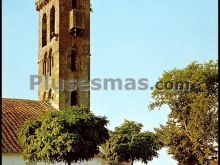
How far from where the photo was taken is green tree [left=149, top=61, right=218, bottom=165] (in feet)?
127

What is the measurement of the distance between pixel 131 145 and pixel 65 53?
9.76 meters

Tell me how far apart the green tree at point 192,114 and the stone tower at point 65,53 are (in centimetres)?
652

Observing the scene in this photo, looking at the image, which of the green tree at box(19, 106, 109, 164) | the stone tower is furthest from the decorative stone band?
the green tree at box(19, 106, 109, 164)

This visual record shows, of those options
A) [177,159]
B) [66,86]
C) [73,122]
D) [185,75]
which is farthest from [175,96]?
[73,122]

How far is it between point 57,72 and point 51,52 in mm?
2088

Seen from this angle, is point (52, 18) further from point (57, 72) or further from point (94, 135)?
point (94, 135)

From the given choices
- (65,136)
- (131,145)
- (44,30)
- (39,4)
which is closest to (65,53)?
(44,30)

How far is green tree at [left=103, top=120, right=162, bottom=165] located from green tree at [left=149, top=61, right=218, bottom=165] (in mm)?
6378

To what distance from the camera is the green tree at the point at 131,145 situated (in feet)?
106

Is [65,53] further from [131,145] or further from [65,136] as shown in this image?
[65,136]

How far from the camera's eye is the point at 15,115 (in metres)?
34.7

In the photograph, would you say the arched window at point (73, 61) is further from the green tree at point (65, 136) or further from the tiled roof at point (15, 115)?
the green tree at point (65, 136)

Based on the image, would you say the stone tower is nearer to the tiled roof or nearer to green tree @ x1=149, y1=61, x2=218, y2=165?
the tiled roof

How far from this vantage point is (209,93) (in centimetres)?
4091
